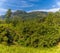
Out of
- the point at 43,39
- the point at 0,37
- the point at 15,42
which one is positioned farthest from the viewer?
the point at 15,42

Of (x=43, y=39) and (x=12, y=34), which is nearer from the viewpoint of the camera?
(x=43, y=39)

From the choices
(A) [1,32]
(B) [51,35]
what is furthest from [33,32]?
(A) [1,32]

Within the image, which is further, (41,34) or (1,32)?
(41,34)

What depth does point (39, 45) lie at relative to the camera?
31.5m

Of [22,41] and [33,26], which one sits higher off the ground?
[33,26]

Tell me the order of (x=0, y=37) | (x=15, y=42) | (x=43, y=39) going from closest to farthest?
(x=0, y=37)
(x=43, y=39)
(x=15, y=42)

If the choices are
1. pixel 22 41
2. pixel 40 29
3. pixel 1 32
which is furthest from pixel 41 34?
pixel 1 32

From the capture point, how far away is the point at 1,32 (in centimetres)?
3106

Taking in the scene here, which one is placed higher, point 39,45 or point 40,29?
point 40,29

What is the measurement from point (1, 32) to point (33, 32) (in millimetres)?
6221

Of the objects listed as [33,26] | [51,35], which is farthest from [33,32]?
[51,35]

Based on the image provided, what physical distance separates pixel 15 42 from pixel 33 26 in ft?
15.0

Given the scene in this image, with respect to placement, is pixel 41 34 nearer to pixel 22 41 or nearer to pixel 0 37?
pixel 22 41

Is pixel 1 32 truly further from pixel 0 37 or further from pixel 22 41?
pixel 22 41
